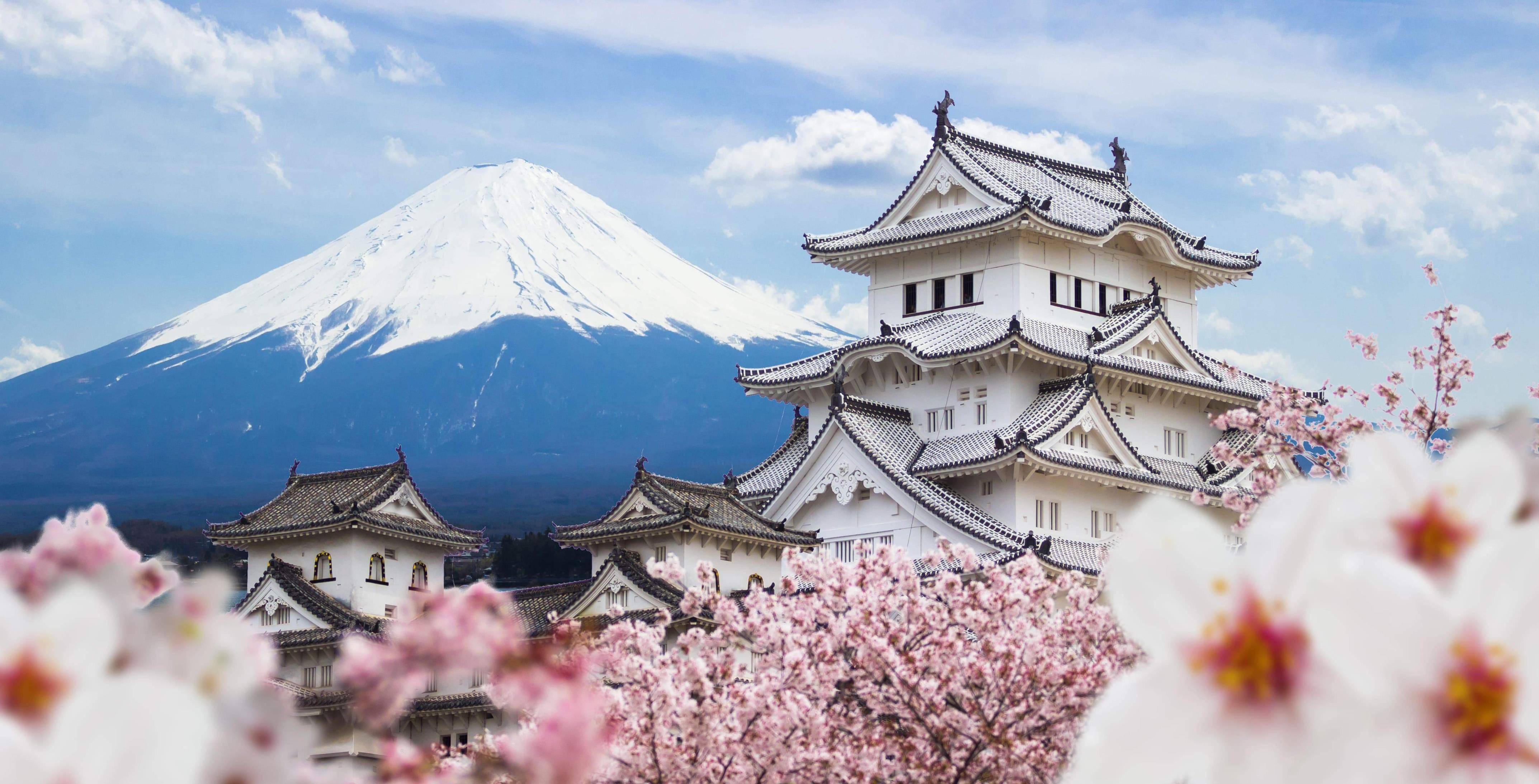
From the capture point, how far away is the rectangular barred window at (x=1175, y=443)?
1460 inches

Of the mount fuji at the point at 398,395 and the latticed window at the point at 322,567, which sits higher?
the mount fuji at the point at 398,395

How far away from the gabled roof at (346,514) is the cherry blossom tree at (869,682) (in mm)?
21876

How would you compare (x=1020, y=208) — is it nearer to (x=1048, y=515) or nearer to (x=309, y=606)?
(x=1048, y=515)

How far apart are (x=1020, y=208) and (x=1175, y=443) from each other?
7.17 m

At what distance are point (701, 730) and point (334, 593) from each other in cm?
2490

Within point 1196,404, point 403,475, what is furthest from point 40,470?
point 1196,404

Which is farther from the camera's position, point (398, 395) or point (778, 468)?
point (398, 395)

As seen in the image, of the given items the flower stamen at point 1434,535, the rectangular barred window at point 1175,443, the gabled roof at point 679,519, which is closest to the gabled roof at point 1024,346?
the rectangular barred window at point 1175,443

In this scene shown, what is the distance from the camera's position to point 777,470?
37.8 m

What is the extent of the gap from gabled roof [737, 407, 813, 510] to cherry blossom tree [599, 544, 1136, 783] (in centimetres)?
1727

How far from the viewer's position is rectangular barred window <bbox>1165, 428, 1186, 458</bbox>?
37.1m

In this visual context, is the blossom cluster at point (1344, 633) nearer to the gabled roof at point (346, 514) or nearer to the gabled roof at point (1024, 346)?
the gabled roof at point (1024, 346)

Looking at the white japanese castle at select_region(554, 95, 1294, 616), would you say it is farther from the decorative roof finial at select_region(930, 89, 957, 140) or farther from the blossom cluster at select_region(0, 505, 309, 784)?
the blossom cluster at select_region(0, 505, 309, 784)

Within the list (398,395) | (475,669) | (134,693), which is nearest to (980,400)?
(475,669)
